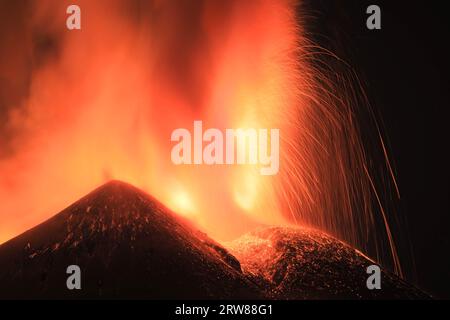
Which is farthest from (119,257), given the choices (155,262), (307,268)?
(307,268)

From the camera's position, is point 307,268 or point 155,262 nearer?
point 155,262

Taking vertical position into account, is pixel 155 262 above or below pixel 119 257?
below

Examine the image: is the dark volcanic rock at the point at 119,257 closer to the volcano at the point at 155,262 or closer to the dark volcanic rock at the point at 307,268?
the volcano at the point at 155,262

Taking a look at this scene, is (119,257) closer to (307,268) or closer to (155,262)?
(155,262)

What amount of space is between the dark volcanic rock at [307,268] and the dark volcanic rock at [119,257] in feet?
4.49

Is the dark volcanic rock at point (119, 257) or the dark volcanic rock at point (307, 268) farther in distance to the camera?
the dark volcanic rock at point (307, 268)

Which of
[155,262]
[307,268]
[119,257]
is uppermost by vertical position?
[119,257]

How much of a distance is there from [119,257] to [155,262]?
1328 mm

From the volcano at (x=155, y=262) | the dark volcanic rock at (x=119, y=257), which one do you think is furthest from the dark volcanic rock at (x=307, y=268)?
the dark volcanic rock at (x=119, y=257)

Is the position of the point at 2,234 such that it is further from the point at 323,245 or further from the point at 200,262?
the point at 323,245

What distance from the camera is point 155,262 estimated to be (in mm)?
16531

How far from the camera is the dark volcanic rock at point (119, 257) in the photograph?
1546 centimetres

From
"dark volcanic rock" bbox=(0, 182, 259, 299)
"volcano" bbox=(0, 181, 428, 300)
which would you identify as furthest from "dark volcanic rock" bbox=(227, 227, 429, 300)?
"dark volcanic rock" bbox=(0, 182, 259, 299)
